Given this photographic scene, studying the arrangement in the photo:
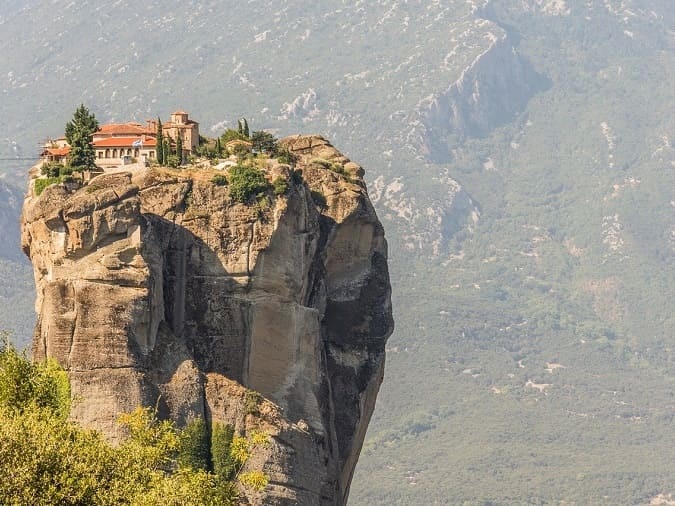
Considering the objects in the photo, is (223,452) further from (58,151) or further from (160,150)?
(58,151)

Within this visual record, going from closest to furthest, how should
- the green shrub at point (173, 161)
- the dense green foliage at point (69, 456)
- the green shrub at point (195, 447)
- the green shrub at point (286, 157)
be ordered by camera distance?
1. the dense green foliage at point (69, 456)
2. the green shrub at point (195, 447)
3. the green shrub at point (173, 161)
4. the green shrub at point (286, 157)

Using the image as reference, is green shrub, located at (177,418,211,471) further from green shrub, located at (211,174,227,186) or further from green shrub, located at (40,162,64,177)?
green shrub, located at (40,162,64,177)

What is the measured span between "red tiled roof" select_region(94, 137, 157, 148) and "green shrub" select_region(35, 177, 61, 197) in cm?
661

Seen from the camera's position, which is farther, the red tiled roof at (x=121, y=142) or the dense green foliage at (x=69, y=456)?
the red tiled roof at (x=121, y=142)

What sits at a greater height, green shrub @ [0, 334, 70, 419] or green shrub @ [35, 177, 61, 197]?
green shrub @ [35, 177, 61, 197]

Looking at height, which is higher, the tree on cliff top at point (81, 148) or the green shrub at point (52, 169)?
the tree on cliff top at point (81, 148)

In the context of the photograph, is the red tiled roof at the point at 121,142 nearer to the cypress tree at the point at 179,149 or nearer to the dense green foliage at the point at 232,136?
the cypress tree at the point at 179,149

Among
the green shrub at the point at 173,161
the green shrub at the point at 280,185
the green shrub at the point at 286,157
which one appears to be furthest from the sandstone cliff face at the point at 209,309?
the green shrub at the point at 173,161

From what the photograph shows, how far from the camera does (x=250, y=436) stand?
87750 millimetres

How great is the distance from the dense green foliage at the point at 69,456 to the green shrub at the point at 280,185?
13317 mm

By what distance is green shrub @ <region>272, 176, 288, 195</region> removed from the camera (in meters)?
92.1

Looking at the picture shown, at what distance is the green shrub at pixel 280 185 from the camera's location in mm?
→ 92062

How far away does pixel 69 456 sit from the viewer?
65.1m

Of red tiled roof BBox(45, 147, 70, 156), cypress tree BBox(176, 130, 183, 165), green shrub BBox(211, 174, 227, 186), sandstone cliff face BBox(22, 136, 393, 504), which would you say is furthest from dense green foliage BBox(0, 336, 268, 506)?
cypress tree BBox(176, 130, 183, 165)
